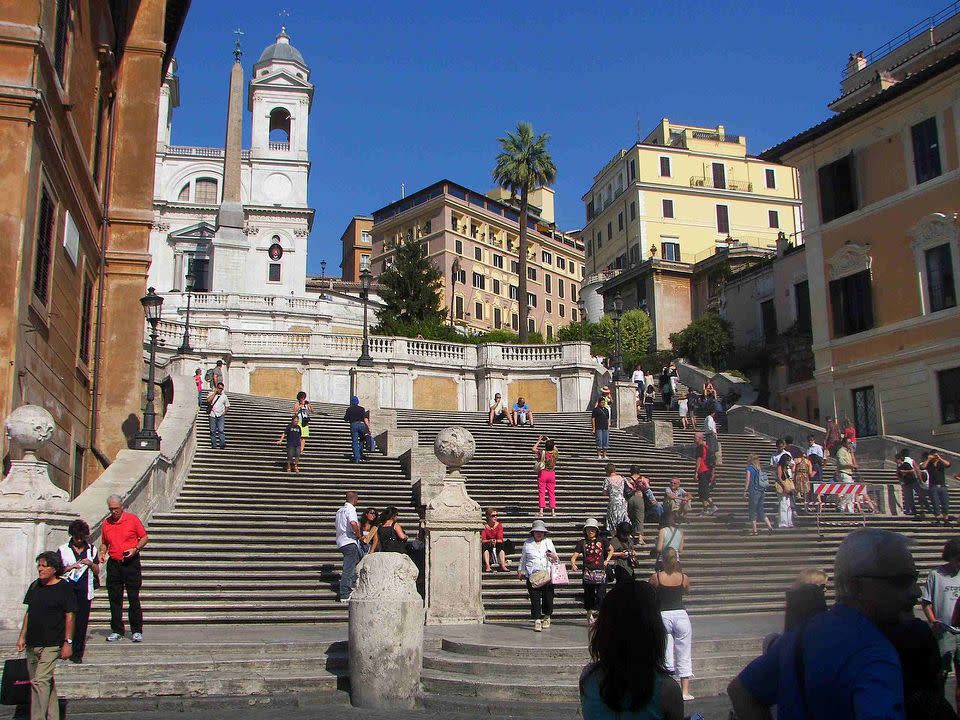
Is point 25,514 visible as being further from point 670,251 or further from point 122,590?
point 670,251

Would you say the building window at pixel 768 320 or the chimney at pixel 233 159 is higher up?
the chimney at pixel 233 159

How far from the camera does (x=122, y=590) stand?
11.3m

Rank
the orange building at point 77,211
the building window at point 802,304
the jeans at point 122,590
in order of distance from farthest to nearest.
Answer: the building window at point 802,304 → the orange building at point 77,211 → the jeans at point 122,590

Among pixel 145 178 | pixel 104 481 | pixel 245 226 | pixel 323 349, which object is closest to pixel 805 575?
pixel 104 481

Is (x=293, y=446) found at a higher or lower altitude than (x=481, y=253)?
lower

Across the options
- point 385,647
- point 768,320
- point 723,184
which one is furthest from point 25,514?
point 723,184

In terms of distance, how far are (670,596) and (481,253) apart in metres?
89.5

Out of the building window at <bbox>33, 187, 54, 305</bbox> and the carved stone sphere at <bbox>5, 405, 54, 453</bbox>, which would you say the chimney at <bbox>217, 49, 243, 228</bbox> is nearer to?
the building window at <bbox>33, 187, 54, 305</bbox>

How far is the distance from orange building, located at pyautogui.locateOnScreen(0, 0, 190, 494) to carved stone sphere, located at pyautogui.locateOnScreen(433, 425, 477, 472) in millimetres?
5996

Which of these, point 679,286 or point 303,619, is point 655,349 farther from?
point 303,619

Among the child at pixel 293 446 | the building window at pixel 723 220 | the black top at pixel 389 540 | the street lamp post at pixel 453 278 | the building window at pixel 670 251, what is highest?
the street lamp post at pixel 453 278

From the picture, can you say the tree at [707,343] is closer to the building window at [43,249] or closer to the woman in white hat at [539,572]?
the woman in white hat at [539,572]

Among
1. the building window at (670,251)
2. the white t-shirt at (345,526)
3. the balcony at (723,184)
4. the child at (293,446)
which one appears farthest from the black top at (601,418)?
the balcony at (723,184)

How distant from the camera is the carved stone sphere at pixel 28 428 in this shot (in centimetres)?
1182
